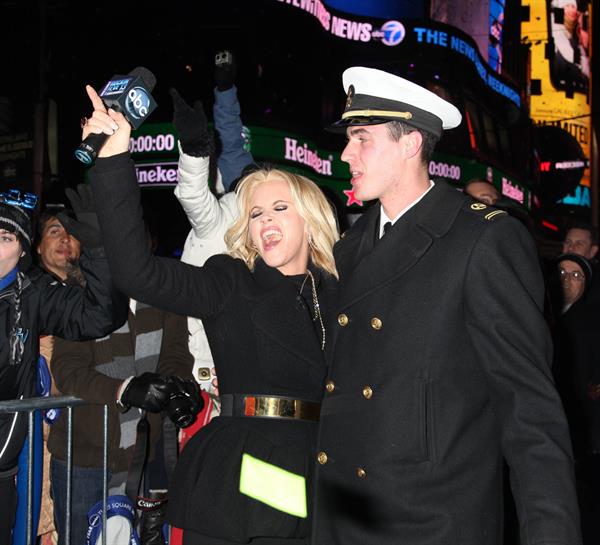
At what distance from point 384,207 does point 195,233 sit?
6.47 ft

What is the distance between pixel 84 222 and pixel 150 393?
933 mm

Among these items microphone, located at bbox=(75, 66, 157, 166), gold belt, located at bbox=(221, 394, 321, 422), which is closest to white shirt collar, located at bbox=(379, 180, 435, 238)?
gold belt, located at bbox=(221, 394, 321, 422)

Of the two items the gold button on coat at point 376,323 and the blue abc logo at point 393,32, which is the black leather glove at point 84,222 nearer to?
the gold button on coat at point 376,323

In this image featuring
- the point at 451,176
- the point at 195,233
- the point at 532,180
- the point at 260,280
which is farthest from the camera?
the point at 532,180

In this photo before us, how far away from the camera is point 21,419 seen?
13.9 feet

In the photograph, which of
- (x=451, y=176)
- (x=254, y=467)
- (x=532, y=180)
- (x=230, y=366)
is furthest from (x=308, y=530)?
(x=532, y=180)

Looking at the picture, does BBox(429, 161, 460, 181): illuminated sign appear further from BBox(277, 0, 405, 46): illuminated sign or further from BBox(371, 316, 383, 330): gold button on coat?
BBox(371, 316, 383, 330): gold button on coat

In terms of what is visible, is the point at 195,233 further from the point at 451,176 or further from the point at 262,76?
the point at 451,176

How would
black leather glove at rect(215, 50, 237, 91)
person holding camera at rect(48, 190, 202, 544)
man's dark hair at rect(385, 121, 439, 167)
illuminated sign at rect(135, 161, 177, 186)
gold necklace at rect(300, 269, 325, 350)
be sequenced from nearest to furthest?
man's dark hair at rect(385, 121, 439, 167) → gold necklace at rect(300, 269, 325, 350) → person holding camera at rect(48, 190, 202, 544) → black leather glove at rect(215, 50, 237, 91) → illuminated sign at rect(135, 161, 177, 186)

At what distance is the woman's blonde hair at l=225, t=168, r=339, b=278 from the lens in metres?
3.57

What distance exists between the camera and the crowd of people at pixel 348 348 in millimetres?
2637

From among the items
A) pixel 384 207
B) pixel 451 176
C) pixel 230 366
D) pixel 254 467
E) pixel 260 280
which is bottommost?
pixel 254 467

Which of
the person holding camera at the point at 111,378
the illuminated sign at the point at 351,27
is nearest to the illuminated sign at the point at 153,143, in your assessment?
the illuminated sign at the point at 351,27

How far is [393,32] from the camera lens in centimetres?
2198
